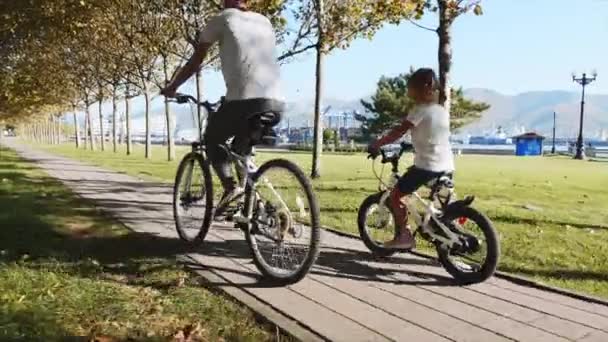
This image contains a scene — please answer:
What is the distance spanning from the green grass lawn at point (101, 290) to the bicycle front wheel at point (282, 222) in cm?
57

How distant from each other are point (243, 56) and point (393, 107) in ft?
193

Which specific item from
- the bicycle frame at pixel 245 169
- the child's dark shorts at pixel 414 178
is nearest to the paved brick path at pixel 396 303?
the bicycle frame at pixel 245 169

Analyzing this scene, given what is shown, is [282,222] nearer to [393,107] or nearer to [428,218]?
[428,218]

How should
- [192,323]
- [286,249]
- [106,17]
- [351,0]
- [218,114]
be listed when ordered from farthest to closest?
[106,17] < [351,0] < [218,114] < [286,249] < [192,323]

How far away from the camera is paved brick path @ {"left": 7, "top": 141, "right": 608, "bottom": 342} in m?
3.64

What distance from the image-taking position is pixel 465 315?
3.94 m

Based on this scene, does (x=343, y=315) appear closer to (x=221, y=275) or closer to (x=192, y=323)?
(x=192, y=323)

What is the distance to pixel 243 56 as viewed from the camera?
15.9 ft

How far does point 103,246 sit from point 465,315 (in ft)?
10.8

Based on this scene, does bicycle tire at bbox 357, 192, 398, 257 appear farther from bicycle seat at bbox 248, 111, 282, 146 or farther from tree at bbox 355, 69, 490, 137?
tree at bbox 355, 69, 490, 137

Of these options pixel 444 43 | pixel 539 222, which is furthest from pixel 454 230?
pixel 444 43

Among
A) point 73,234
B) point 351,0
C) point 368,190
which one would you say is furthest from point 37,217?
point 351,0

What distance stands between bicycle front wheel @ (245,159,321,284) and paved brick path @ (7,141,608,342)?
0.52 ft

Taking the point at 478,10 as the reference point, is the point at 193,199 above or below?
below
